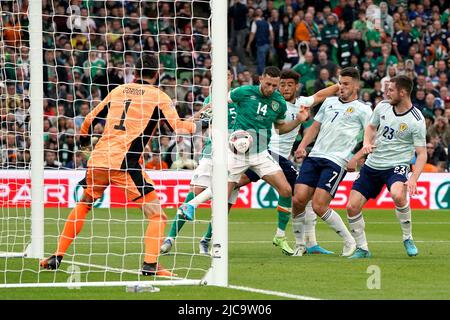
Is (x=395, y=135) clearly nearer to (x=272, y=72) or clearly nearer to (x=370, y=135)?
(x=370, y=135)

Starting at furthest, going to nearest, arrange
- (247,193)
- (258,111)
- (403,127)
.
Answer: (247,193)
(258,111)
(403,127)

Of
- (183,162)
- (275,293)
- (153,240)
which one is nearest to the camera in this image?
(275,293)

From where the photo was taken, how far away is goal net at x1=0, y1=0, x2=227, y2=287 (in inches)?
429

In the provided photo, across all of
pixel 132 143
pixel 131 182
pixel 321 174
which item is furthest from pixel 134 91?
pixel 321 174

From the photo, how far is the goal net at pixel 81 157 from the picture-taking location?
1090 centimetres

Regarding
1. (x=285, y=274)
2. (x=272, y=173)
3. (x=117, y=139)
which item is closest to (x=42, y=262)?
(x=117, y=139)

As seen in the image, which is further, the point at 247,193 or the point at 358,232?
the point at 247,193

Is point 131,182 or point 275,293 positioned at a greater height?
point 131,182

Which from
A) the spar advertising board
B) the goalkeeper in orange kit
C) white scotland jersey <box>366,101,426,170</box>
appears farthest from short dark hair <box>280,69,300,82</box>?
the spar advertising board

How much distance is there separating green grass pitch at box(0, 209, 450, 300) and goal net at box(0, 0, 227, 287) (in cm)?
6

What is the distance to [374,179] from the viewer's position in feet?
45.5

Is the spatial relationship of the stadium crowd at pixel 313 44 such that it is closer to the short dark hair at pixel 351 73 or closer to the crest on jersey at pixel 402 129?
the short dark hair at pixel 351 73

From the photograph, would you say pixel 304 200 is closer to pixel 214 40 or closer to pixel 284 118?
pixel 284 118

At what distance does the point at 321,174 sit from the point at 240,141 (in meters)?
1.18
